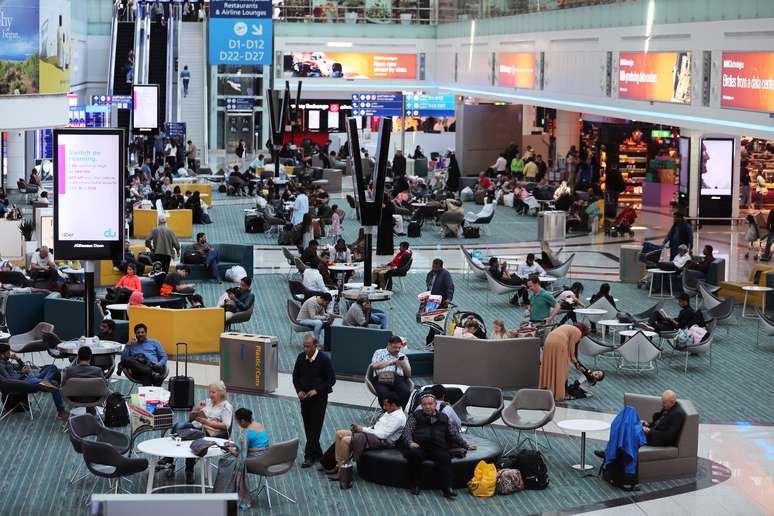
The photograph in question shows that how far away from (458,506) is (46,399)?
230 inches

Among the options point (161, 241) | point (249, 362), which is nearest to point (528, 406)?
point (249, 362)

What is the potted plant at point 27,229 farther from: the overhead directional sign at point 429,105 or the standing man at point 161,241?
the overhead directional sign at point 429,105

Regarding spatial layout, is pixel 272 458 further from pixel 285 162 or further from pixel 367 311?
pixel 285 162

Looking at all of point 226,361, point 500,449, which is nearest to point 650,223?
point 226,361

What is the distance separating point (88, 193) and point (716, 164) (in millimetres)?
20451

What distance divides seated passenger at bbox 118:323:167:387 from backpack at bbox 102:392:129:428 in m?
0.67

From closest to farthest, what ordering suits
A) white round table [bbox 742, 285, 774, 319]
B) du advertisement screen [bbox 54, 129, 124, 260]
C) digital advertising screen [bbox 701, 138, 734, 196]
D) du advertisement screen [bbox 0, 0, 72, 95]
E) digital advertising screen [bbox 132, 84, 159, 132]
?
du advertisement screen [bbox 54, 129, 124, 260], du advertisement screen [bbox 0, 0, 72, 95], white round table [bbox 742, 285, 774, 319], digital advertising screen [bbox 701, 138, 734, 196], digital advertising screen [bbox 132, 84, 159, 132]

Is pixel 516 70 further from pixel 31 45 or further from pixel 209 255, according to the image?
pixel 31 45

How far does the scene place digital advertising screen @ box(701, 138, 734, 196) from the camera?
106ft

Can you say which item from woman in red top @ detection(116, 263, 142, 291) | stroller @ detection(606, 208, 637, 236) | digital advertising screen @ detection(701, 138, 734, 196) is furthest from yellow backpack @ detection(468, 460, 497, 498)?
digital advertising screen @ detection(701, 138, 734, 196)

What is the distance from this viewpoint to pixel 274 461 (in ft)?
39.8

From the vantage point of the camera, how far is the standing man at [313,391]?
1359 centimetres

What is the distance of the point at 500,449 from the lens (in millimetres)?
13453

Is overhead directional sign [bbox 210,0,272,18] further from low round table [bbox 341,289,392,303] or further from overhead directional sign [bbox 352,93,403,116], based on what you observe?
low round table [bbox 341,289,392,303]
